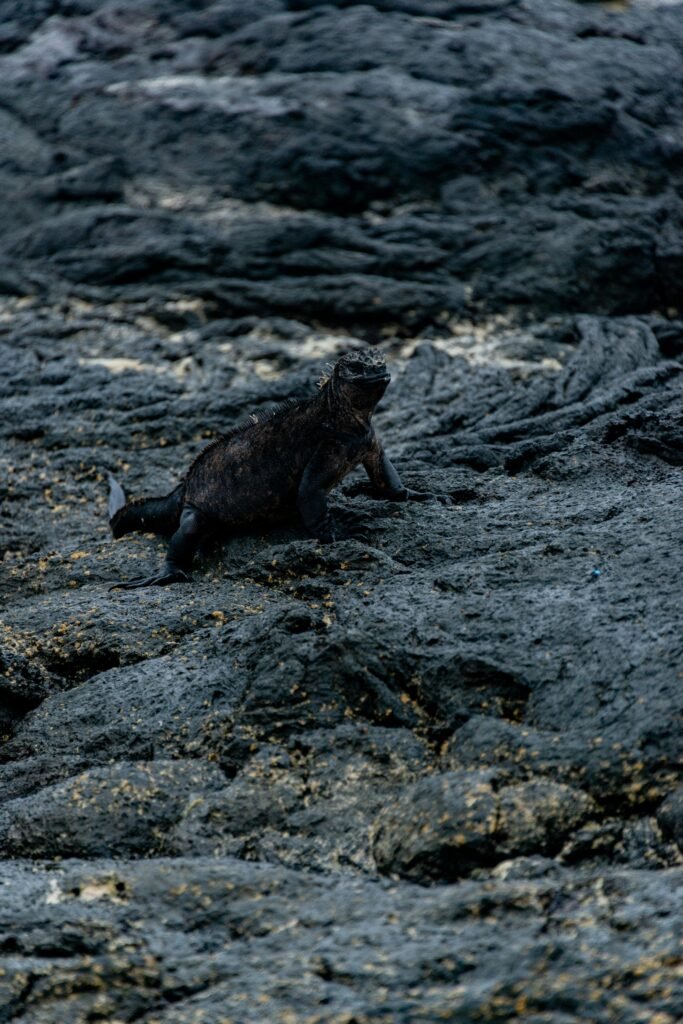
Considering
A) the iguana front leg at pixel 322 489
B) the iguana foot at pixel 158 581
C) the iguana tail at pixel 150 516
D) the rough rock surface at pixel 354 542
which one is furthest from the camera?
the iguana tail at pixel 150 516

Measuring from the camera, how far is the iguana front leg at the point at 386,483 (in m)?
5.48

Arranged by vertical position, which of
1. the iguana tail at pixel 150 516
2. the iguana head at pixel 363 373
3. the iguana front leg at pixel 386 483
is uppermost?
the iguana head at pixel 363 373

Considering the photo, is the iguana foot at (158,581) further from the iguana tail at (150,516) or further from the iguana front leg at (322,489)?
the iguana front leg at (322,489)

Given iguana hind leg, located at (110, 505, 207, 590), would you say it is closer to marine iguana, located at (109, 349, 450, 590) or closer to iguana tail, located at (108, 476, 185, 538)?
marine iguana, located at (109, 349, 450, 590)

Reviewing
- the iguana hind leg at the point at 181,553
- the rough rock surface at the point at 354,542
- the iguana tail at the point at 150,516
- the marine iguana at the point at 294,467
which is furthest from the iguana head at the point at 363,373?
the iguana tail at the point at 150,516

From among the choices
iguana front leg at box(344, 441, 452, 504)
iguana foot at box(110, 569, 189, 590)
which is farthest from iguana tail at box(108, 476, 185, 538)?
iguana front leg at box(344, 441, 452, 504)

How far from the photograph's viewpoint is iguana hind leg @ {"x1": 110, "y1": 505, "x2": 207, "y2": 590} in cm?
540

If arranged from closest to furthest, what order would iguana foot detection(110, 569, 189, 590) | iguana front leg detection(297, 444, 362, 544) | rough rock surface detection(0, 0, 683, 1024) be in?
1. rough rock surface detection(0, 0, 683, 1024)
2. iguana front leg detection(297, 444, 362, 544)
3. iguana foot detection(110, 569, 189, 590)

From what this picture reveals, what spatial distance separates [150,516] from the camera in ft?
19.8

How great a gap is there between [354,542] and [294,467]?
55 centimetres

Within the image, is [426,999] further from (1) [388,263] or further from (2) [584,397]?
(1) [388,263]

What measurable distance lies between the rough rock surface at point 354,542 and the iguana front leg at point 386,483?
0.49 feet

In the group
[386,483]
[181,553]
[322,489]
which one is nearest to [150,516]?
[181,553]

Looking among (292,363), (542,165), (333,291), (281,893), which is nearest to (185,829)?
(281,893)
